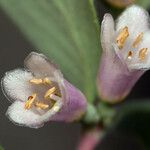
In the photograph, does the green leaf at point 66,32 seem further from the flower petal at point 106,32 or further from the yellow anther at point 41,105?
the yellow anther at point 41,105

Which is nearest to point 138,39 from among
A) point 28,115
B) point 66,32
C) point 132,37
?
point 132,37

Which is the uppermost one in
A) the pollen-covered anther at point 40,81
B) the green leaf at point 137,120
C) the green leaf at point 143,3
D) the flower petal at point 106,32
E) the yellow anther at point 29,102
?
the flower petal at point 106,32

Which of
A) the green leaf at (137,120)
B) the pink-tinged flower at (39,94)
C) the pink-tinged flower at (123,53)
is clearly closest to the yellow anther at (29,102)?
the pink-tinged flower at (39,94)

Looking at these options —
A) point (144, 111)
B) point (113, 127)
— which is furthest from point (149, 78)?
point (113, 127)

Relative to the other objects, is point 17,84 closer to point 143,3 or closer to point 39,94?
point 39,94

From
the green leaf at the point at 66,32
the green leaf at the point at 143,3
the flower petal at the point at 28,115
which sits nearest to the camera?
the flower petal at the point at 28,115

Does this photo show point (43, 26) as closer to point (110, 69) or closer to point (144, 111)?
point (110, 69)

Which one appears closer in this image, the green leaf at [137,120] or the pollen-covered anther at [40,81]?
the pollen-covered anther at [40,81]
